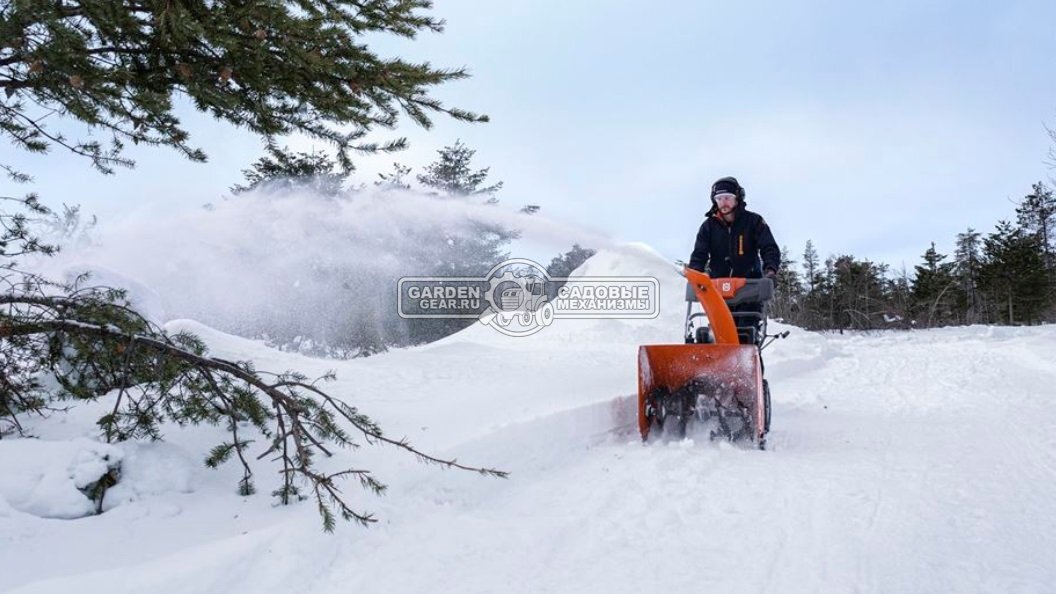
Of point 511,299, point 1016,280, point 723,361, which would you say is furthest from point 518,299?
point 1016,280

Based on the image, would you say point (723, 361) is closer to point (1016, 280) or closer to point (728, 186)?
point (728, 186)

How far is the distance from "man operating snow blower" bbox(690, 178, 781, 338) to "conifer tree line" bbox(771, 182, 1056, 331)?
3549 cm

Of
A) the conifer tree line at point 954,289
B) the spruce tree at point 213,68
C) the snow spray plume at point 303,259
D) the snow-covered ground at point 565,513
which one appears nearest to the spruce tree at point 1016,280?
the conifer tree line at point 954,289

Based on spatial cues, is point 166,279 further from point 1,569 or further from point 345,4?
point 1,569

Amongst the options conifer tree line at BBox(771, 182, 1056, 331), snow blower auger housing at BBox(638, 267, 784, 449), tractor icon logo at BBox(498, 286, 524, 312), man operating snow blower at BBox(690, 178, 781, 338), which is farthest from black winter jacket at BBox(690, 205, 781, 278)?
conifer tree line at BBox(771, 182, 1056, 331)

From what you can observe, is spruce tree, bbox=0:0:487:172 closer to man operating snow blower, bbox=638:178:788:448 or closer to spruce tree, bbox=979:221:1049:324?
man operating snow blower, bbox=638:178:788:448

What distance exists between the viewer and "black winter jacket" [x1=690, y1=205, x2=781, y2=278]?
5.71m

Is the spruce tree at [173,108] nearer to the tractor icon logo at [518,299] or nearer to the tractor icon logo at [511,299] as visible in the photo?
the tractor icon logo at [518,299]

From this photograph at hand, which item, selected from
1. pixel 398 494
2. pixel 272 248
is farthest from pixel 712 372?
pixel 272 248

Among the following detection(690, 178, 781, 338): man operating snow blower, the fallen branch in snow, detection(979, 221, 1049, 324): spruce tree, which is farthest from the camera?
detection(979, 221, 1049, 324): spruce tree

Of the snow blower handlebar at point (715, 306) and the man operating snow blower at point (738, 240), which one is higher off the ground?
the man operating snow blower at point (738, 240)

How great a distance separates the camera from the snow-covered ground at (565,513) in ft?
7.97

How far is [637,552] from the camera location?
2729mm

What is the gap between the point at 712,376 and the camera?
4.92 meters
